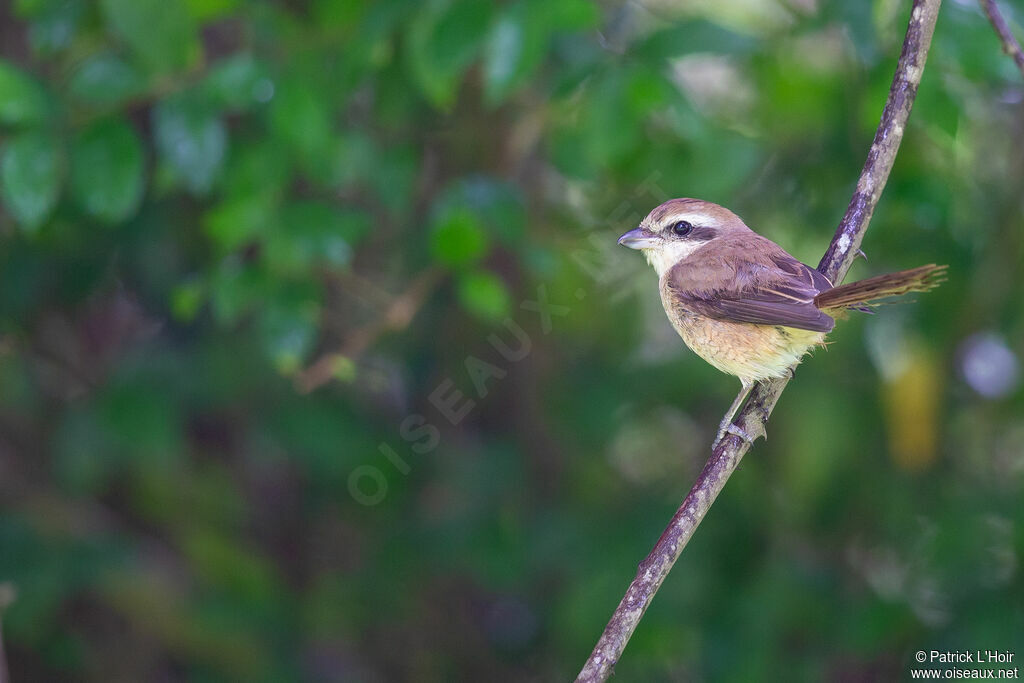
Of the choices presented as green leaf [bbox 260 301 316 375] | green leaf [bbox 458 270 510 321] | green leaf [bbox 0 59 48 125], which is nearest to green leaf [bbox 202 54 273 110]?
green leaf [bbox 0 59 48 125]

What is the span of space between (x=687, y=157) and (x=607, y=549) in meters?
1.61

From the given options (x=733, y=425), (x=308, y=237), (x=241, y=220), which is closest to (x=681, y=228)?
(x=733, y=425)

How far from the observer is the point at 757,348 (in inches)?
117

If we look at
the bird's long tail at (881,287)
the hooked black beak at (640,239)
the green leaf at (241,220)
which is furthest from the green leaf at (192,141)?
the bird's long tail at (881,287)

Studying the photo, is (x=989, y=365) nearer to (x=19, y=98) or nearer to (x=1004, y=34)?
(x=1004, y=34)

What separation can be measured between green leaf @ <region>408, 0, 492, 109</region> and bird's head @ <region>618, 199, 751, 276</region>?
751mm

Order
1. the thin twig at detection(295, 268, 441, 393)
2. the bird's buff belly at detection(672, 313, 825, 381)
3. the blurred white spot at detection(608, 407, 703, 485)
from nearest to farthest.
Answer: the bird's buff belly at detection(672, 313, 825, 381), the thin twig at detection(295, 268, 441, 393), the blurred white spot at detection(608, 407, 703, 485)

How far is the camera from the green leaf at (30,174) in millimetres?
3135

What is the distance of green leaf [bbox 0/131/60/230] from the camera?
313 centimetres

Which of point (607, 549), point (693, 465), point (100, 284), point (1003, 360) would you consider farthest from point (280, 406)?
point (1003, 360)

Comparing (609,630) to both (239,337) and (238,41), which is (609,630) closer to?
(239,337)

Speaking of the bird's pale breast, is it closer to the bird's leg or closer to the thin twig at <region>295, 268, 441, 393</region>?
the bird's leg

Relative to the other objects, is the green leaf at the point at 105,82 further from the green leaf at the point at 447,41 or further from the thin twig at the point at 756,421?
the thin twig at the point at 756,421

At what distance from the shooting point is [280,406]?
465cm
